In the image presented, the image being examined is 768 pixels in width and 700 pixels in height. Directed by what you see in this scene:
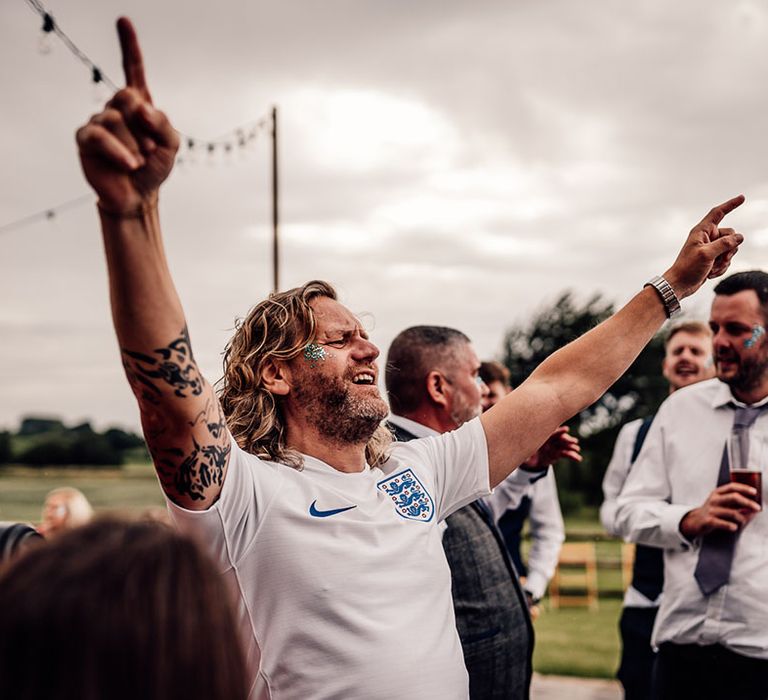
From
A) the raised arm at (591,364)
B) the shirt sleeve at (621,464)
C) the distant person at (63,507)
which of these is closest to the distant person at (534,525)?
the shirt sleeve at (621,464)

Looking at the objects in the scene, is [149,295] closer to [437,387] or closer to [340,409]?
[340,409]

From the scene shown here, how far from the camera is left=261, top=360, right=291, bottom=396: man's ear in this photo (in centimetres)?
230

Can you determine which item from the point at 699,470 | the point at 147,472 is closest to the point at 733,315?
the point at 699,470

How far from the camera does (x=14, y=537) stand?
1078 millimetres

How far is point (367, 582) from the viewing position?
1879 millimetres

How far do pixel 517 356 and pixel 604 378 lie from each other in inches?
1111

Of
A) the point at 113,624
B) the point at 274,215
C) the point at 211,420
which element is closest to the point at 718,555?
the point at 211,420

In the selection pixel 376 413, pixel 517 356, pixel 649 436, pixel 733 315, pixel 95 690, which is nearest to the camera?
pixel 95 690

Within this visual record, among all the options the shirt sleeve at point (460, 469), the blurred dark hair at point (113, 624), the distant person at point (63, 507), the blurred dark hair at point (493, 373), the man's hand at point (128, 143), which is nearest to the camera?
the blurred dark hair at point (113, 624)

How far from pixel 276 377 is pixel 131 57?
112cm

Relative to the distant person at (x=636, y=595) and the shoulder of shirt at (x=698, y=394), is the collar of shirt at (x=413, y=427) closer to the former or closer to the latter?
the shoulder of shirt at (x=698, y=394)

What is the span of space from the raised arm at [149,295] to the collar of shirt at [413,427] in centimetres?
180

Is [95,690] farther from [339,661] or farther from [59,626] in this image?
[339,661]

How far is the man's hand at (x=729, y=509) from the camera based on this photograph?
309 centimetres
